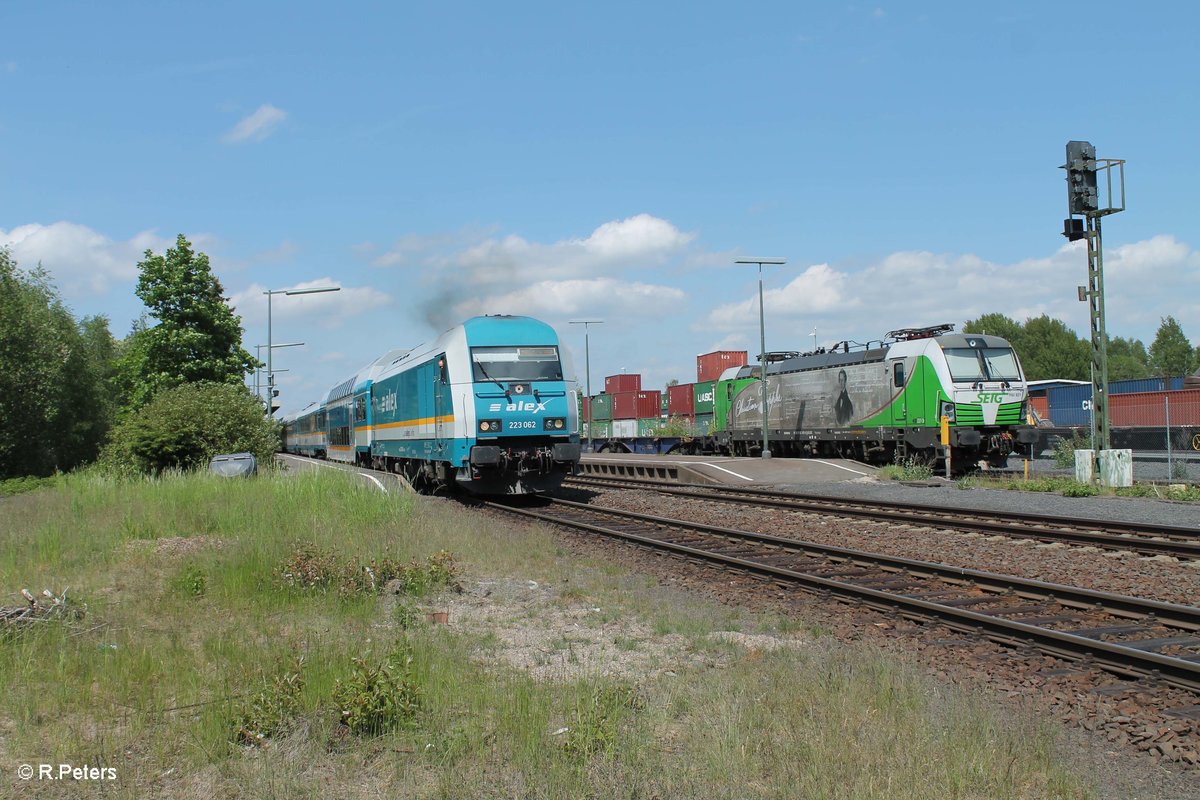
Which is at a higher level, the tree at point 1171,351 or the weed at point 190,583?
the tree at point 1171,351

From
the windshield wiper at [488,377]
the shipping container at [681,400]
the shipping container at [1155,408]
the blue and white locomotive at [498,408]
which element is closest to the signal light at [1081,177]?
the blue and white locomotive at [498,408]

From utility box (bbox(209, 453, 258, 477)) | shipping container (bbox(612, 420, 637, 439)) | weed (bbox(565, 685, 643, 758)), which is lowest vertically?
weed (bbox(565, 685, 643, 758))

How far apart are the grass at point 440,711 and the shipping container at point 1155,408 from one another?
30832 millimetres

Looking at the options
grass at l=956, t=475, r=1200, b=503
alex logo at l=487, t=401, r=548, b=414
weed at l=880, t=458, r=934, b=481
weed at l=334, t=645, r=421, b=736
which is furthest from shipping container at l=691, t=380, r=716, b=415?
weed at l=334, t=645, r=421, b=736

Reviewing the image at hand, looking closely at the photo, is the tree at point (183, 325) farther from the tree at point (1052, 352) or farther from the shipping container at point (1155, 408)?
the tree at point (1052, 352)

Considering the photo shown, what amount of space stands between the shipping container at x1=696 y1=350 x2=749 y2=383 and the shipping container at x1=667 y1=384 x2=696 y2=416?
2118mm

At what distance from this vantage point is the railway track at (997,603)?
655 centimetres

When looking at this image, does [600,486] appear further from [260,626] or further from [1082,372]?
[1082,372]

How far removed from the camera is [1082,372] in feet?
293

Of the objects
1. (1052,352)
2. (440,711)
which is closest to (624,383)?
(440,711)

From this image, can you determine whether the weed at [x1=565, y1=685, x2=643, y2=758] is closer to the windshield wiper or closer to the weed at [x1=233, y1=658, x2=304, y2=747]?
the weed at [x1=233, y1=658, x2=304, y2=747]

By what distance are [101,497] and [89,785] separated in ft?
Result: 40.8

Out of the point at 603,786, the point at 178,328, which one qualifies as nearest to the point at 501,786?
the point at 603,786

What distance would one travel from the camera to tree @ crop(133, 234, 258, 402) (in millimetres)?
40500
